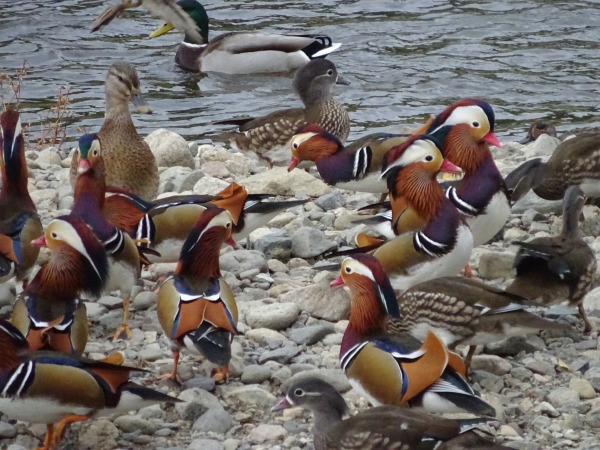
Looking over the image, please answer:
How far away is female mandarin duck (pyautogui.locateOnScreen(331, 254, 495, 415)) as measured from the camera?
13.5ft

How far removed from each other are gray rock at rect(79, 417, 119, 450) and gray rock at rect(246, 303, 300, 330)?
1129 mm

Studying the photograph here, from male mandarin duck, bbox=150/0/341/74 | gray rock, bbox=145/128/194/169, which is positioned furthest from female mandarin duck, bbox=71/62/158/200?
male mandarin duck, bbox=150/0/341/74

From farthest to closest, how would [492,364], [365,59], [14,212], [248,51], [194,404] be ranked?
[248,51] < [365,59] < [14,212] < [492,364] < [194,404]

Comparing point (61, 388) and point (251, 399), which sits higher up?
point (61, 388)

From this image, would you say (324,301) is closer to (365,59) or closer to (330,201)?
(330,201)

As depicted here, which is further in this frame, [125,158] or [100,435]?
[125,158]

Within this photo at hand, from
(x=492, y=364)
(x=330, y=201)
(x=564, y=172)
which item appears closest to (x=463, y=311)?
(x=492, y=364)

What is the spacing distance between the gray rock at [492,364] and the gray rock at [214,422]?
1.19m

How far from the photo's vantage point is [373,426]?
3.87m

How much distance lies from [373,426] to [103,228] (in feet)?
6.76

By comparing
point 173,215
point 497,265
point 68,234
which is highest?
point 68,234

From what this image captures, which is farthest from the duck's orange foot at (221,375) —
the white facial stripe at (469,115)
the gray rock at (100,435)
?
the white facial stripe at (469,115)

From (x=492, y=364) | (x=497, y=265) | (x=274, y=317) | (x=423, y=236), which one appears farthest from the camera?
(x=497, y=265)

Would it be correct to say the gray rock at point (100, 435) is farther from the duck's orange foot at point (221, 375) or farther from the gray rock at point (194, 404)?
the duck's orange foot at point (221, 375)
